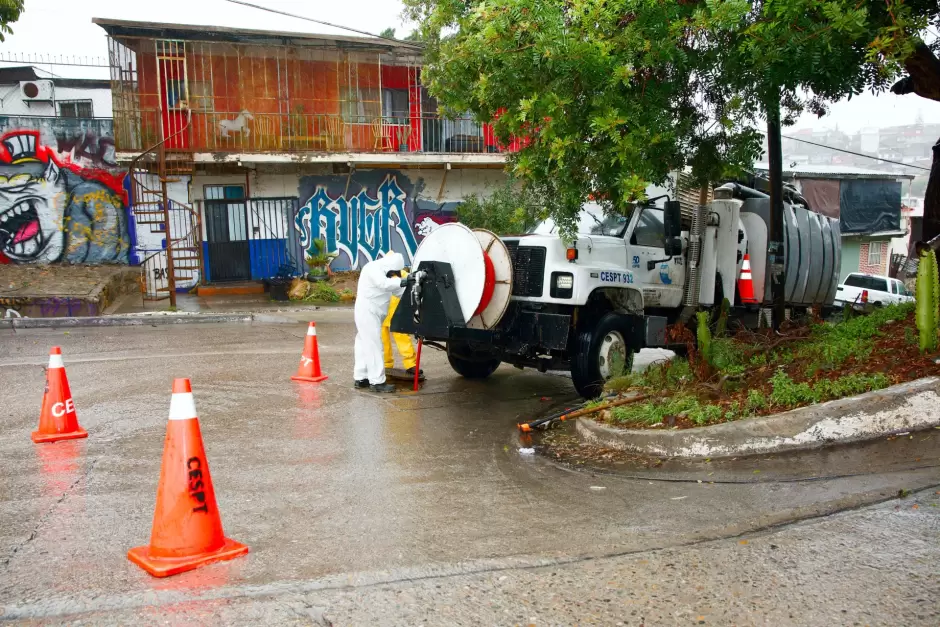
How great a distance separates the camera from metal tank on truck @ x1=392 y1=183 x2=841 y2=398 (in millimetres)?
8227

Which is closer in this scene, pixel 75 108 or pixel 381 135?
pixel 381 135

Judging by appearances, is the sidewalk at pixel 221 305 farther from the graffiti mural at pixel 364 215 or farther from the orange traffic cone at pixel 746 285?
the orange traffic cone at pixel 746 285

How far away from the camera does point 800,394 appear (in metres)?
6.12

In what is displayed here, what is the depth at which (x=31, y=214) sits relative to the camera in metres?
20.8

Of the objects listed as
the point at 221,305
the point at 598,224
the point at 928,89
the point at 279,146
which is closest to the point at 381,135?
the point at 279,146

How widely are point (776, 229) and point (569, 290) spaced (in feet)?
13.9

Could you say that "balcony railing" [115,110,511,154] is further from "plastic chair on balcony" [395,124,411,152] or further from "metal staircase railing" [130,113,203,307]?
"metal staircase railing" [130,113,203,307]

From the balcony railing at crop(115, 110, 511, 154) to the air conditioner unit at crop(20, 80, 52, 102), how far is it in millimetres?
11259

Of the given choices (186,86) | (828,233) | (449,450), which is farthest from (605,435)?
(186,86)

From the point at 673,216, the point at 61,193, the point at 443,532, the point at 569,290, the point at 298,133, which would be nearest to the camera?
the point at 443,532

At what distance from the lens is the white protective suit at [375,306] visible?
8.93m

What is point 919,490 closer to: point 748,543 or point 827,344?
Result: point 748,543

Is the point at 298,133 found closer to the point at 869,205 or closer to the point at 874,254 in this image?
the point at 869,205

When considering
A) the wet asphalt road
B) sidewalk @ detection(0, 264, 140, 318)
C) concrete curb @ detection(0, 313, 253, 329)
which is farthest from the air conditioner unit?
the wet asphalt road
